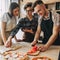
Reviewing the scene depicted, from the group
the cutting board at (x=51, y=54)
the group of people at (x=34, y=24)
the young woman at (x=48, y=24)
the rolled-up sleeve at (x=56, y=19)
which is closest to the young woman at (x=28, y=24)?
the group of people at (x=34, y=24)

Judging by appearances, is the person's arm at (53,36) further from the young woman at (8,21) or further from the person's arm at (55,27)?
the young woman at (8,21)

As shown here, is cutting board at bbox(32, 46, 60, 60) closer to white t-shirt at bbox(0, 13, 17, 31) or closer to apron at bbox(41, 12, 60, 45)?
apron at bbox(41, 12, 60, 45)

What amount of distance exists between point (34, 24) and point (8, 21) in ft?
1.31

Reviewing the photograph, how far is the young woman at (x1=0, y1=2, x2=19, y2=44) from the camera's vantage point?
6.70ft

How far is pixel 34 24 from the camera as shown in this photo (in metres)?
2.24

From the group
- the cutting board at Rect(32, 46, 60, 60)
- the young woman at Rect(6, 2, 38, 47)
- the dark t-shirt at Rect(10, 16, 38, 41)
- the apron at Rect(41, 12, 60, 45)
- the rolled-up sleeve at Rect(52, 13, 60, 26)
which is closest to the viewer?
the cutting board at Rect(32, 46, 60, 60)

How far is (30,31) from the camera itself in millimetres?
2299

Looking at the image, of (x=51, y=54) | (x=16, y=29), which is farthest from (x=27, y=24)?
(x=51, y=54)

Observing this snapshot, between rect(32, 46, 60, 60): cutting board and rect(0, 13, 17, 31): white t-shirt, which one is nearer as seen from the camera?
rect(32, 46, 60, 60): cutting board

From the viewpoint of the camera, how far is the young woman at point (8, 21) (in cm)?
204

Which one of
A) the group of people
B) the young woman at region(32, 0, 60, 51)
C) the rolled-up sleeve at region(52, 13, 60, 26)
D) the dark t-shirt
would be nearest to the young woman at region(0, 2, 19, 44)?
the group of people

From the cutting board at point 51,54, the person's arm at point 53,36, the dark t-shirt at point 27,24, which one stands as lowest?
the cutting board at point 51,54

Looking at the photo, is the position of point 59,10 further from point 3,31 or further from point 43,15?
point 3,31

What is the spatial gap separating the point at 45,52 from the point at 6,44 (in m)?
0.56
